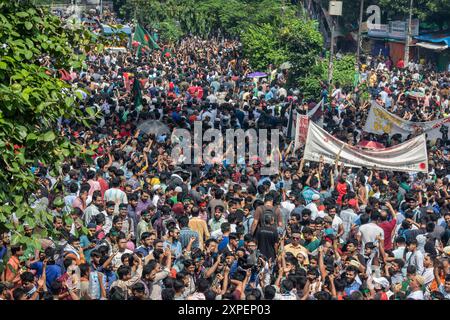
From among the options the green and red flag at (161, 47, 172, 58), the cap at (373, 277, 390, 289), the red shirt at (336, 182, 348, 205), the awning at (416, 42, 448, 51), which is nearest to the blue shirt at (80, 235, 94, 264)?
the cap at (373, 277, 390, 289)

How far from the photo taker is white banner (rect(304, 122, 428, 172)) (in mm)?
17062

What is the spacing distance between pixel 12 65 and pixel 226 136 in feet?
32.6

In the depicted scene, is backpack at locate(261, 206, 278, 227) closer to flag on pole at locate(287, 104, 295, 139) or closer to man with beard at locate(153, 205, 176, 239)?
man with beard at locate(153, 205, 176, 239)

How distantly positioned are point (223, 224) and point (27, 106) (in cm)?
397

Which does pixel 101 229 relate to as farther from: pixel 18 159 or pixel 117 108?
pixel 117 108

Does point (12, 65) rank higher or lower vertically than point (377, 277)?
higher

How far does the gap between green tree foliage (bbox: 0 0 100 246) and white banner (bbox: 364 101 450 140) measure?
1131cm

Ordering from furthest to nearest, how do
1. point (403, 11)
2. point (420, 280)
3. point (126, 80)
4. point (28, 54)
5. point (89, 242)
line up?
point (403, 11) < point (126, 80) < point (89, 242) < point (420, 280) < point (28, 54)

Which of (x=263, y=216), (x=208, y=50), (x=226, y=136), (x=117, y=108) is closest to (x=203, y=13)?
(x=208, y=50)

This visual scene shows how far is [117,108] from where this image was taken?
21.6 metres

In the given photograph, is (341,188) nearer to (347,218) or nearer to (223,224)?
(347,218)

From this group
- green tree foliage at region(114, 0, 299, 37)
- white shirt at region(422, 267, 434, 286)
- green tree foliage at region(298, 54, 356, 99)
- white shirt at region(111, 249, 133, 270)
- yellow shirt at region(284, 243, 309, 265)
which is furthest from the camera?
green tree foliage at region(114, 0, 299, 37)

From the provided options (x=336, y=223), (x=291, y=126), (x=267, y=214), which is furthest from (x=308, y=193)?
(x=291, y=126)

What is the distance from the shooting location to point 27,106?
8.67m
